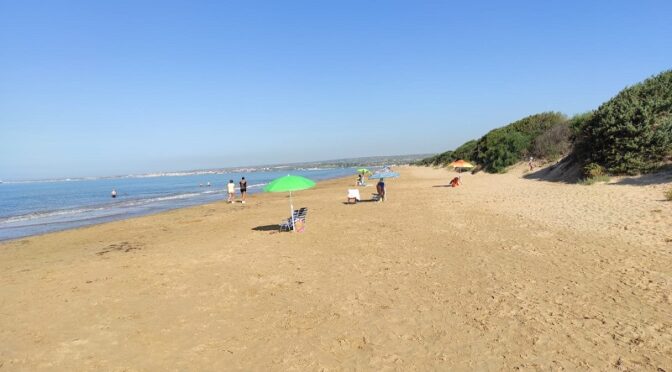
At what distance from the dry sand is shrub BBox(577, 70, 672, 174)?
24.4 feet

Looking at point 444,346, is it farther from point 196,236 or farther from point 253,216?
point 253,216

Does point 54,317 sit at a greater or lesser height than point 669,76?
lesser

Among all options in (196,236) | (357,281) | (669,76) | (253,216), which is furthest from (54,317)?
(669,76)

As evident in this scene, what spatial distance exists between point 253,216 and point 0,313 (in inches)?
435

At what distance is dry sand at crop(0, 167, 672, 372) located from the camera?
15.3 feet

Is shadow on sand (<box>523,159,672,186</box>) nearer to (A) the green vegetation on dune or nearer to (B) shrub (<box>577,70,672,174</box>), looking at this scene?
(A) the green vegetation on dune

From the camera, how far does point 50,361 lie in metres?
4.96

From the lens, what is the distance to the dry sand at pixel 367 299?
4.65m

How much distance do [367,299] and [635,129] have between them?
61.9 feet

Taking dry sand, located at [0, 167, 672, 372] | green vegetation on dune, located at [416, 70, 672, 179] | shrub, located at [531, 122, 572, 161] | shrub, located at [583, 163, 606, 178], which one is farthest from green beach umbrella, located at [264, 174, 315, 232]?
shrub, located at [531, 122, 572, 161]

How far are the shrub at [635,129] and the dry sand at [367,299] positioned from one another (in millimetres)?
7438

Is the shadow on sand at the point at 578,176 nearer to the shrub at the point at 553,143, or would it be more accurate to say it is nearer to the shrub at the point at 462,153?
the shrub at the point at 553,143

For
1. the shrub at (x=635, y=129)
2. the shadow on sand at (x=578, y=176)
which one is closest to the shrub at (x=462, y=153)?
the shadow on sand at (x=578, y=176)

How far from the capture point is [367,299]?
6.39 metres
